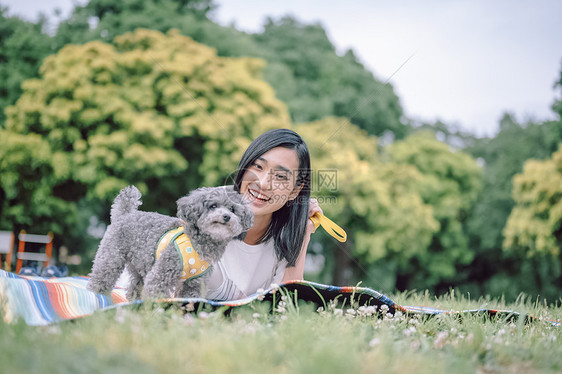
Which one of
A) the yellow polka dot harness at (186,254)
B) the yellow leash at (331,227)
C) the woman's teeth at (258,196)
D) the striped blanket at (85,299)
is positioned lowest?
the striped blanket at (85,299)

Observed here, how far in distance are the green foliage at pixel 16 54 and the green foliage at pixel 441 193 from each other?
534 inches

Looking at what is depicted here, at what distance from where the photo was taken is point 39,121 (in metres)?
11.7

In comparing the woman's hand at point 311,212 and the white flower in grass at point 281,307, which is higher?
the woman's hand at point 311,212

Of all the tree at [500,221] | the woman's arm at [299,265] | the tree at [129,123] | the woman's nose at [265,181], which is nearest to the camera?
the woman's nose at [265,181]

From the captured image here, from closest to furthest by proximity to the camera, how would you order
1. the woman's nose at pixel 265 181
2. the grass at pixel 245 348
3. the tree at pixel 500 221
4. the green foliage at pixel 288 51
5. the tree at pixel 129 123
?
1. the grass at pixel 245 348
2. the woman's nose at pixel 265 181
3. the tree at pixel 129 123
4. the green foliage at pixel 288 51
5. the tree at pixel 500 221

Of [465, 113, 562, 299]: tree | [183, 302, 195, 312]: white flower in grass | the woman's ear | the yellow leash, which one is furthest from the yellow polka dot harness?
[465, 113, 562, 299]: tree

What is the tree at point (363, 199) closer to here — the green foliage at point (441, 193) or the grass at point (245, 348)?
the green foliage at point (441, 193)

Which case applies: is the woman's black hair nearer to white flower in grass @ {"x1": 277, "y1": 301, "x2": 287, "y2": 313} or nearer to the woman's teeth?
the woman's teeth

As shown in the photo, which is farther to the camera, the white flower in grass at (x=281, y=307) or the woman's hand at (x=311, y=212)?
the woman's hand at (x=311, y=212)

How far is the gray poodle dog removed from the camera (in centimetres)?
270

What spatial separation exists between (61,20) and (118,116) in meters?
6.73

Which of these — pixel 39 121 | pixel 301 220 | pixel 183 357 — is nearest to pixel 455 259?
pixel 39 121

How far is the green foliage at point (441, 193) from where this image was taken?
61.5ft

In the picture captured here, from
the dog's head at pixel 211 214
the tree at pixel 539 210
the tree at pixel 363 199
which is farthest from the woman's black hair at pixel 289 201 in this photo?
the tree at pixel 539 210
